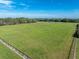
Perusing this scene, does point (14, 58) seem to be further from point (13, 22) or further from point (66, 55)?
point (13, 22)

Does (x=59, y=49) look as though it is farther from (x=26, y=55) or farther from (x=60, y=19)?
(x=60, y=19)

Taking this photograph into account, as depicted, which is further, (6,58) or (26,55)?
(26,55)

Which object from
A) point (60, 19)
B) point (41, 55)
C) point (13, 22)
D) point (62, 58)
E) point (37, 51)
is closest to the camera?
point (62, 58)

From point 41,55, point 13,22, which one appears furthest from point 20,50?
point 13,22

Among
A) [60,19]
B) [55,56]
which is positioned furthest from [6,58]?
[60,19]

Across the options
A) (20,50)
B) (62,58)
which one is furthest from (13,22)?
(62,58)

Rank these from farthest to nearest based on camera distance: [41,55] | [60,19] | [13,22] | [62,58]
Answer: [60,19]
[13,22]
[41,55]
[62,58]

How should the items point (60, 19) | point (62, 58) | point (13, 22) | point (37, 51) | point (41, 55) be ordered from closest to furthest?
point (62, 58) → point (41, 55) → point (37, 51) → point (13, 22) → point (60, 19)

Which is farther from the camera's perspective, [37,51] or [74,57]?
[37,51]
